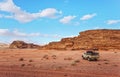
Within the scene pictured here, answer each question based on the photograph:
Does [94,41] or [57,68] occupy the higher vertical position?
[94,41]

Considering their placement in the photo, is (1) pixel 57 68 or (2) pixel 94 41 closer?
(1) pixel 57 68

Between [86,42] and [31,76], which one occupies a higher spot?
[86,42]

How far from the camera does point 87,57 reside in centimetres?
4959

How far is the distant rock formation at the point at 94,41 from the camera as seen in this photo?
3191 inches

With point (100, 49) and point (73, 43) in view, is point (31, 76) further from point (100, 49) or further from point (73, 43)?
point (73, 43)

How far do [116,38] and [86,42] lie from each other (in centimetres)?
864

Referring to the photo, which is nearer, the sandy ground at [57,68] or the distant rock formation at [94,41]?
the sandy ground at [57,68]

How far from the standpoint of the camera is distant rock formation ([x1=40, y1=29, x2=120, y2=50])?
266 ft

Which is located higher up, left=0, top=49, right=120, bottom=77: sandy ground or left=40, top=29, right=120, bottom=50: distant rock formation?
left=40, top=29, right=120, bottom=50: distant rock formation

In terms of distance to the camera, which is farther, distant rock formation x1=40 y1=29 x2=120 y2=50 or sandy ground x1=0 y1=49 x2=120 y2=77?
distant rock formation x1=40 y1=29 x2=120 y2=50

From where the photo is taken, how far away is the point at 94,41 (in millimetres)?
84125

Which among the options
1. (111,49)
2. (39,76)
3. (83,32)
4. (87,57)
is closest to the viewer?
(39,76)

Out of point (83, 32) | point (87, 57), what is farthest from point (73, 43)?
point (87, 57)

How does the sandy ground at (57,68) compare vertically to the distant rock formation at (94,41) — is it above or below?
below
